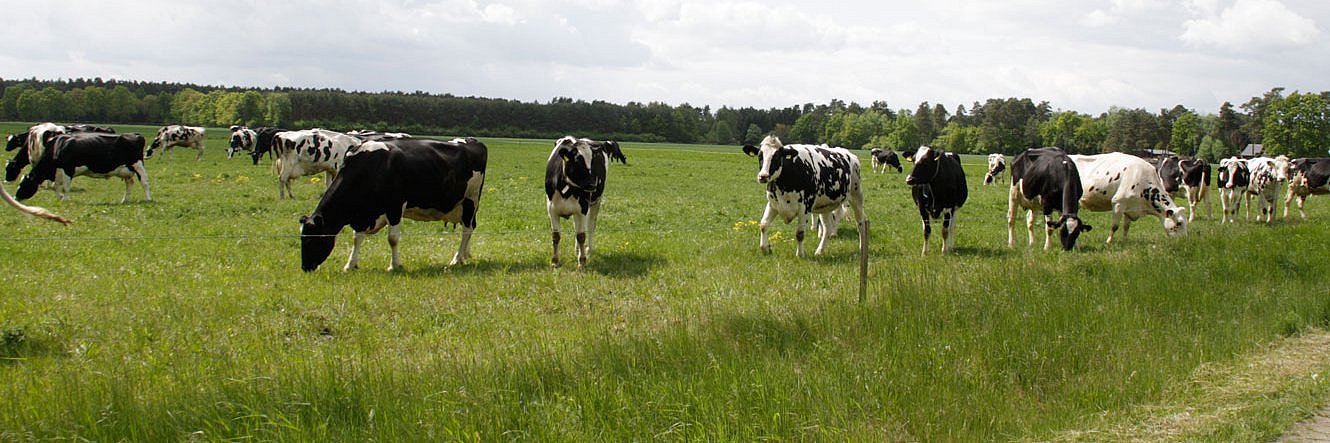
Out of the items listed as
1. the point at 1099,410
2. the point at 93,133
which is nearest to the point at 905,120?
the point at 93,133

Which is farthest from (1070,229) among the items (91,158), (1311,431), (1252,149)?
(1252,149)

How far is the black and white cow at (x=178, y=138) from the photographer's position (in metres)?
41.0

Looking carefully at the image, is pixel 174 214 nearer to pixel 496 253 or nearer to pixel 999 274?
pixel 496 253

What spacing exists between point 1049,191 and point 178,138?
41.1 meters

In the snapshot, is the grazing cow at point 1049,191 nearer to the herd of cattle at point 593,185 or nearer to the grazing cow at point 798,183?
the herd of cattle at point 593,185

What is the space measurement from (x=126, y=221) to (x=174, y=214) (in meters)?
1.54

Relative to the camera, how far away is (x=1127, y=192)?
15.2 metres

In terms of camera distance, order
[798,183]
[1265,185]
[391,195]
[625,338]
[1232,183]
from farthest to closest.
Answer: [1232,183]
[1265,185]
[798,183]
[391,195]
[625,338]

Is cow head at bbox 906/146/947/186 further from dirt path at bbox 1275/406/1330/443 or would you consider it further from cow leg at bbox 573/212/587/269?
dirt path at bbox 1275/406/1330/443

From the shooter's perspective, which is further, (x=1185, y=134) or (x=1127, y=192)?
(x=1185, y=134)

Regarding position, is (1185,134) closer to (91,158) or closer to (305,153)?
(305,153)

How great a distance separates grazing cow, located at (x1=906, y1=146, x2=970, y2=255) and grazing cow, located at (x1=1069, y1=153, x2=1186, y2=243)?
301cm

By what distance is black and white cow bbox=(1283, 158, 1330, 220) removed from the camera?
78.0ft

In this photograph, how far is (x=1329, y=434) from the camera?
18.0 feet
